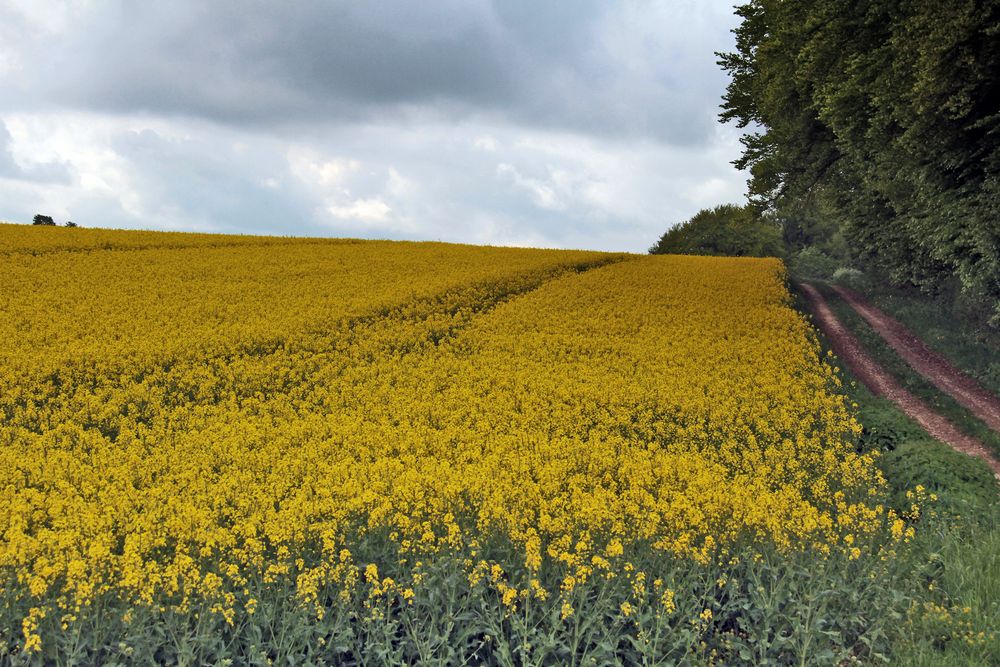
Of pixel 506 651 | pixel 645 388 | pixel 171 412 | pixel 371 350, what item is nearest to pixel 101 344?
pixel 171 412

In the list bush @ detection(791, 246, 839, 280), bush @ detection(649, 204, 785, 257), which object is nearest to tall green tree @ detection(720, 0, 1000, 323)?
bush @ detection(791, 246, 839, 280)

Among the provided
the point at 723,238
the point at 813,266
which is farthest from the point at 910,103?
the point at 723,238

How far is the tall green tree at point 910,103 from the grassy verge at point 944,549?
5863mm

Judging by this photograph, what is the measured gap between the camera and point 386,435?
10.8 meters

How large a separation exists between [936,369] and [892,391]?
4980 mm

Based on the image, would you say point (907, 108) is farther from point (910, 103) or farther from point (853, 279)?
point (853, 279)

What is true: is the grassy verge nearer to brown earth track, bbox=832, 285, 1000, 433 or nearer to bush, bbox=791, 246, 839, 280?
brown earth track, bbox=832, 285, 1000, 433

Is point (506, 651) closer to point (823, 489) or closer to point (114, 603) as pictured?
point (114, 603)

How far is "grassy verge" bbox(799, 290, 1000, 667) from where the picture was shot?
7172 millimetres

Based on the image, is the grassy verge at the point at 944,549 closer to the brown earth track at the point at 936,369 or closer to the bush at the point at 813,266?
the brown earth track at the point at 936,369

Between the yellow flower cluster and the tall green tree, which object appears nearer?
the yellow flower cluster

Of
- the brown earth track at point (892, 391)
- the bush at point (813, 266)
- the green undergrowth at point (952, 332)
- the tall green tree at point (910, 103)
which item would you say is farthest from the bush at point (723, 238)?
the tall green tree at point (910, 103)

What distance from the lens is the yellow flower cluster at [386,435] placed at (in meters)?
7.47

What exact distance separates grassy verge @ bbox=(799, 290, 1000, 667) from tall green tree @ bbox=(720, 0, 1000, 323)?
586 cm
